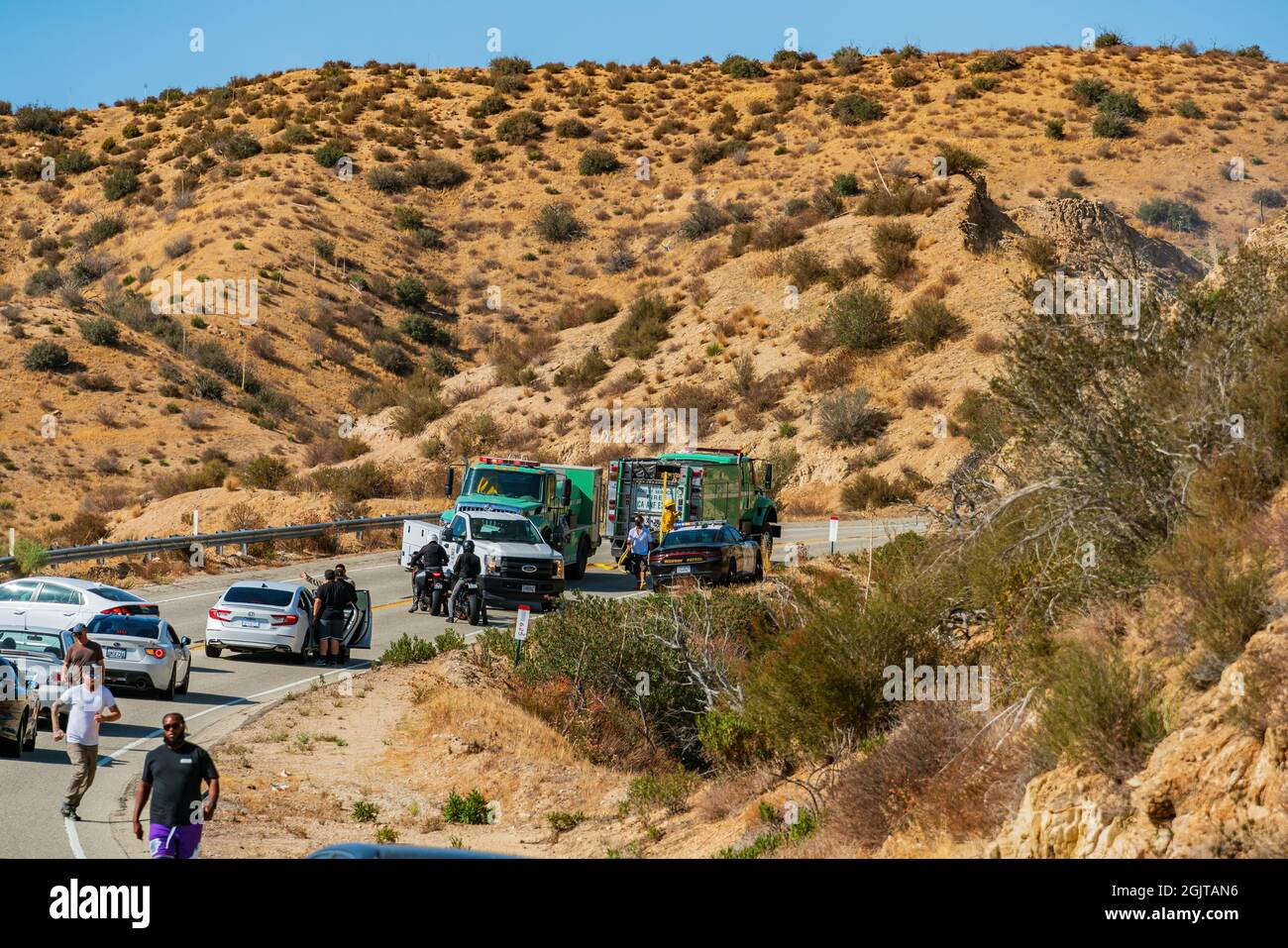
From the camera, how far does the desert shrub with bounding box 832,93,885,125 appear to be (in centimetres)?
8594

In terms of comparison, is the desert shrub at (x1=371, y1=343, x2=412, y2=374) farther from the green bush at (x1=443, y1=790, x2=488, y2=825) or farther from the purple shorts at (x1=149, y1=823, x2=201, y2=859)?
the purple shorts at (x1=149, y1=823, x2=201, y2=859)

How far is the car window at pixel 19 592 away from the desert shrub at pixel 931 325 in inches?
1513

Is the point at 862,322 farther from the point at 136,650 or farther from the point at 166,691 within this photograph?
the point at 136,650

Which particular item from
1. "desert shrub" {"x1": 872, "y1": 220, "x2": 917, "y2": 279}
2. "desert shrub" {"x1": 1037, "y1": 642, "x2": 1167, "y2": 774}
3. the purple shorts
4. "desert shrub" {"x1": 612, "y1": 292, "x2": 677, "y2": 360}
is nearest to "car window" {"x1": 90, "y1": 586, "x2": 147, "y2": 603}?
the purple shorts

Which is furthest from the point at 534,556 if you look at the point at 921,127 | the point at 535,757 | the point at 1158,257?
the point at 921,127

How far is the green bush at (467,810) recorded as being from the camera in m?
16.0

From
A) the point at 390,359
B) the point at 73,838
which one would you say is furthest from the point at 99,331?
the point at 73,838

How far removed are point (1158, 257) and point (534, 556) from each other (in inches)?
1787

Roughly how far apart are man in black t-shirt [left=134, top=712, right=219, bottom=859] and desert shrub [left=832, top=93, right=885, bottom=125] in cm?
8091

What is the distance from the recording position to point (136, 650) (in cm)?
1962

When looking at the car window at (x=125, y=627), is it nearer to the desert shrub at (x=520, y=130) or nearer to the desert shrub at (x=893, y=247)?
the desert shrub at (x=893, y=247)

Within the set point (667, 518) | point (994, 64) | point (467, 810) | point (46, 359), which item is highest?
point (994, 64)

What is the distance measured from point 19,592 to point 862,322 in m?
38.7
